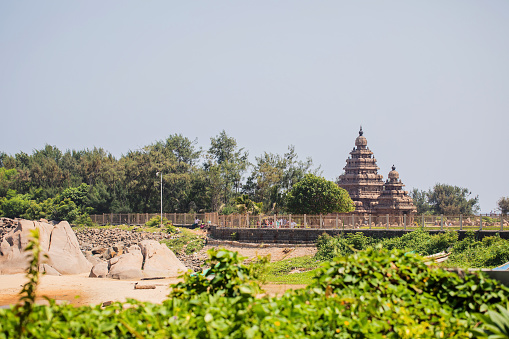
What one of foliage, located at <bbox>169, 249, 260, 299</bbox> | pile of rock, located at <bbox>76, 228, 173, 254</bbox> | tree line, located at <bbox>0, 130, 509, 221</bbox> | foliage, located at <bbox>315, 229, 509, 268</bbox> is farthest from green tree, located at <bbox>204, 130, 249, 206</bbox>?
foliage, located at <bbox>169, 249, 260, 299</bbox>

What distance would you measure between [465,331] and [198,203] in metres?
61.6

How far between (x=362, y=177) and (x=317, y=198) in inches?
682

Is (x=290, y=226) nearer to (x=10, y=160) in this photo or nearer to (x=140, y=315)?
(x=140, y=315)

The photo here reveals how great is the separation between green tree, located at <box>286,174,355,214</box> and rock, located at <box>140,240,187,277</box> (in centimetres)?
2654

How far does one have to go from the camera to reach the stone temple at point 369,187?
62500 millimetres

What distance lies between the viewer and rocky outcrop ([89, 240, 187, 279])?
73.2ft

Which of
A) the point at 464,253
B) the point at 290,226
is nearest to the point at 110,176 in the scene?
the point at 290,226

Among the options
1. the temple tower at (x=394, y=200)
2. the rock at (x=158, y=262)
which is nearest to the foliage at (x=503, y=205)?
the temple tower at (x=394, y=200)

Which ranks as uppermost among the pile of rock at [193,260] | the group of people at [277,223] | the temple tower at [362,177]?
the temple tower at [362,177]

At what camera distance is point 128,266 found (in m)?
22.6

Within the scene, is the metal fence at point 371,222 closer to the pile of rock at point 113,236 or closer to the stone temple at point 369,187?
the pile of rock at point 113,236

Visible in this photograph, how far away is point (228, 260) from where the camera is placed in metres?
6.39

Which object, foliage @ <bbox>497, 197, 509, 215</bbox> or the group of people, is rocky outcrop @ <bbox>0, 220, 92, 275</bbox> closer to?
the group of people

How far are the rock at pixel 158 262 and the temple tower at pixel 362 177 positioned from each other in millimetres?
42355
